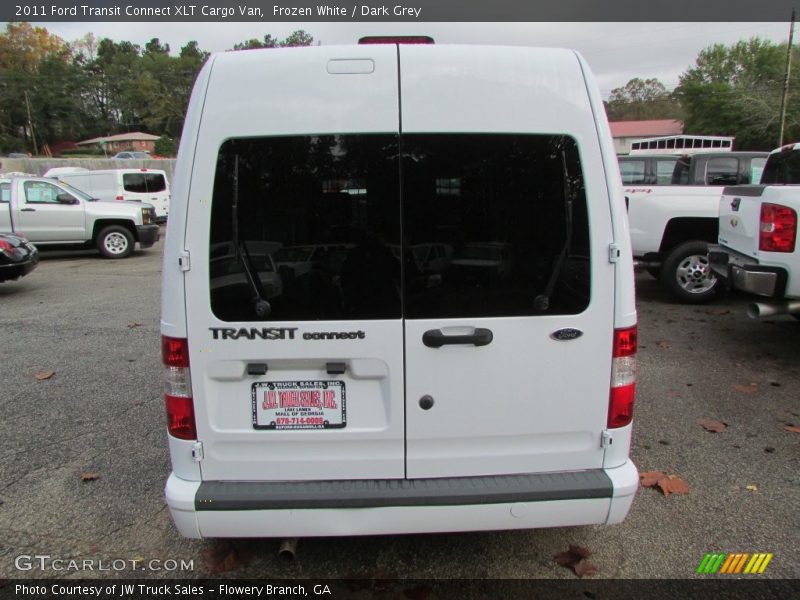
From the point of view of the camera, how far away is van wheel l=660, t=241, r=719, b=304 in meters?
7.68

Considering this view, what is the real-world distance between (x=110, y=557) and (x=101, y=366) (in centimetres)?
322

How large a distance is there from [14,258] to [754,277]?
1015cm

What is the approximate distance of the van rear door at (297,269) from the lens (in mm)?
2168

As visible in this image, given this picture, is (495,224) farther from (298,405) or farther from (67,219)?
(67,219)

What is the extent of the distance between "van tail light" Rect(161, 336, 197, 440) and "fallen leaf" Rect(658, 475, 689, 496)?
2663 mm

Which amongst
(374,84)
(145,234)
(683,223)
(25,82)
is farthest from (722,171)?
(25,82)

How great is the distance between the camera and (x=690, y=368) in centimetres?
539

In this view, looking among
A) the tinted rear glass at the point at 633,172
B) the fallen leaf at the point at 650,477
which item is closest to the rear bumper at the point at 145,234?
the tinted rear glass at the point at 633,172

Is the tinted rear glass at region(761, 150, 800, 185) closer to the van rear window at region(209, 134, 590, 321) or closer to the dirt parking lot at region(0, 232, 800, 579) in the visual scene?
the dirt parking lot at region(0, 232, 800, 579)

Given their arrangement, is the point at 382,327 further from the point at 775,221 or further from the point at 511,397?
the point at 775,221

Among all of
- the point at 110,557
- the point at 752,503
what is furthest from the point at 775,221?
the point at 110,557

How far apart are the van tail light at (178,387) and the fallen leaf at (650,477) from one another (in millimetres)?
2623

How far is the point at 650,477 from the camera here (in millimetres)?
3455

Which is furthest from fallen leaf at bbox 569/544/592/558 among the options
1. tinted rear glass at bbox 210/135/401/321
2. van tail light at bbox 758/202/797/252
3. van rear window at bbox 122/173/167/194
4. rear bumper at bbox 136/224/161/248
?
van rear window at bbox 122/173/167/194
